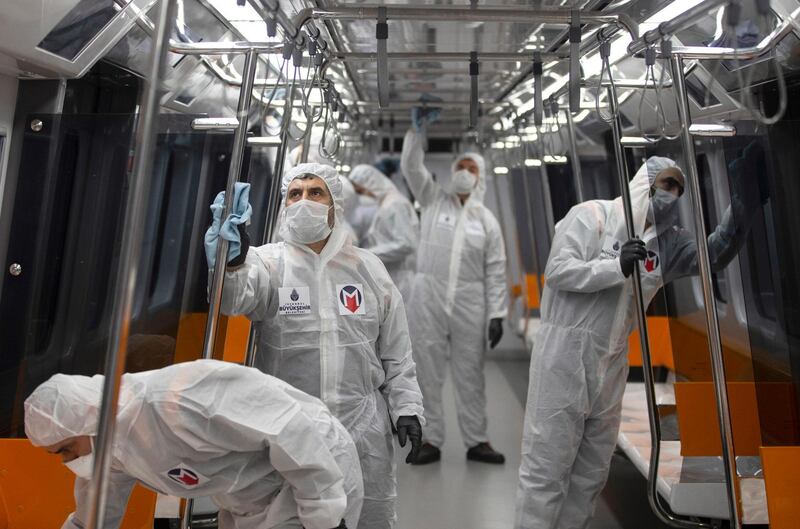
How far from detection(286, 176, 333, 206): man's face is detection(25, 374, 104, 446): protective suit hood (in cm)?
98

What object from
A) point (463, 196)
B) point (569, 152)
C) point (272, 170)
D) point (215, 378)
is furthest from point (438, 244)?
point (215, 378)

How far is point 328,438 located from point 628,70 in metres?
2.64

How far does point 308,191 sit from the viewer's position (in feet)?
8.22

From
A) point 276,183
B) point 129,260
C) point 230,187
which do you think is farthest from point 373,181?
point 129,260

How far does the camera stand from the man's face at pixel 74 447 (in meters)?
1.77

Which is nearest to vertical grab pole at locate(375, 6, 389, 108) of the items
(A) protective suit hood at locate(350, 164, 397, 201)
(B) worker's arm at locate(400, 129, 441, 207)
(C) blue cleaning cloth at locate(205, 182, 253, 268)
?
(C) blue cleaning cloth at locate(205, 182, 253, 268)

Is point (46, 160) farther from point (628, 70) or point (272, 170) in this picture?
point (628, 70)

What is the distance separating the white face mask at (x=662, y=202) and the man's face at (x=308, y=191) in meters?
1.41

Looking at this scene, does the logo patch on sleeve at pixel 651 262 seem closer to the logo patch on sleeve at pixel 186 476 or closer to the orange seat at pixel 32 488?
the logo patch on sleeve at pixel 186 476

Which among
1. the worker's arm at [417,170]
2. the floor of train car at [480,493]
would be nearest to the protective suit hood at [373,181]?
the worker's arm at [417,170]

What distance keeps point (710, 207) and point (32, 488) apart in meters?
2.58

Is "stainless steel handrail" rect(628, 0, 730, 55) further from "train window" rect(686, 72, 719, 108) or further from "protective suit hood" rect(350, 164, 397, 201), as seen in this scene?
"protective suit hood" rect(350, 164, 397, 201)

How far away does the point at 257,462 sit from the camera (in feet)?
6.32

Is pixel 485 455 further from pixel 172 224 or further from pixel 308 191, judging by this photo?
pixel 172 224
